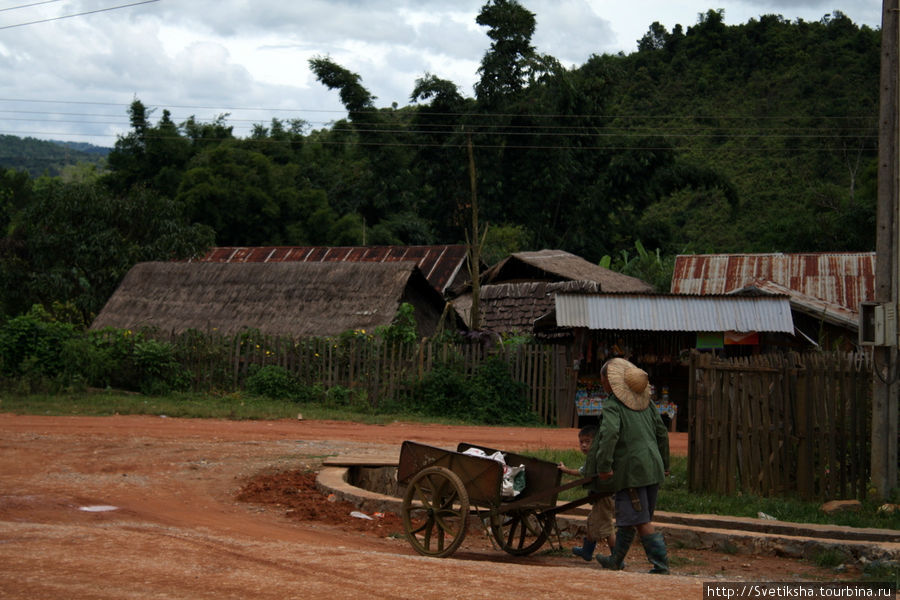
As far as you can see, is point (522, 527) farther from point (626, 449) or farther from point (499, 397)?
point (499, 397)

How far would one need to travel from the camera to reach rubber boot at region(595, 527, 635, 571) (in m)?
7.45

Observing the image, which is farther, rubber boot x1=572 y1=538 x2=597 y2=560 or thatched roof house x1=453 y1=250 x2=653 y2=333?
thatched roof house x1=453 y1=250 x2=653 y2=333

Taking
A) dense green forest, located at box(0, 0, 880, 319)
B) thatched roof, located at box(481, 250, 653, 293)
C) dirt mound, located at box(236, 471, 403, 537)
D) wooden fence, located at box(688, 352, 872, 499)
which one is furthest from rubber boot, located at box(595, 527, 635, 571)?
dense green forest, located at box(0, 0, 880, 319)

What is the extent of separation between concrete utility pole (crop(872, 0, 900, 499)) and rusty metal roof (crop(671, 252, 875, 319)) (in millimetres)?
12697

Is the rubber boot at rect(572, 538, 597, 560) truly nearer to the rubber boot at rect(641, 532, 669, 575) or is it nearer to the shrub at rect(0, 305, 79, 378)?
the rubber boot at rect(641, 532, 669, 575)

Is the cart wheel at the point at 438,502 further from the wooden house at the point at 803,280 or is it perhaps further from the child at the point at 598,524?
the wooden house at the point at 803,280

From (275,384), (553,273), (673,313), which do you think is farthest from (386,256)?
(673,313)

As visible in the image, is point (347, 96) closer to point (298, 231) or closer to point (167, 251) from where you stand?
point (298, 231)

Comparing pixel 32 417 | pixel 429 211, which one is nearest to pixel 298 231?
pixel 429 211

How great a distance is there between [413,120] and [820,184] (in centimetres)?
2037

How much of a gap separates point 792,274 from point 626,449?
19.6 meters

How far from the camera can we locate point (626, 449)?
7.36 m

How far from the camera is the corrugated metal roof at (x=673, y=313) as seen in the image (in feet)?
58.2

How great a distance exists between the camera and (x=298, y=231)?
4959cm
